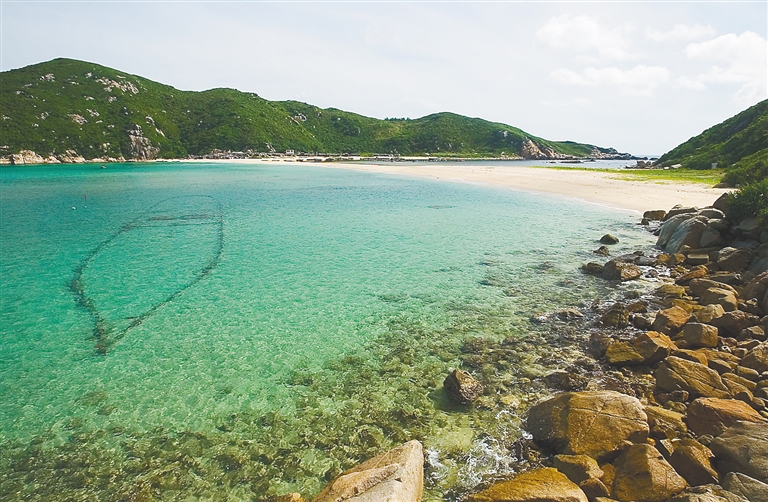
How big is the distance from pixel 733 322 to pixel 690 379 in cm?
490

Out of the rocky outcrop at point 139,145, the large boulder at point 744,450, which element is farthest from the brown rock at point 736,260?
the rocky outcrop at point 139,145

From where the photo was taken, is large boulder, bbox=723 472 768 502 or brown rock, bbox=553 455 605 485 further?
brown rock, bbox=553 455 605 485

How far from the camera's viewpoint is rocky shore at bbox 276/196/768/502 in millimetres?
6656

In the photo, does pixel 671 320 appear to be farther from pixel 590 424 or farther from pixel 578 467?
pixel 578 467

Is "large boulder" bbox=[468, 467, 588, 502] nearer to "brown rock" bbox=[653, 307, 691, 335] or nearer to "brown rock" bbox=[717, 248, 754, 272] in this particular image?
"brown rock" bbox=[653, 307, 691, 335]

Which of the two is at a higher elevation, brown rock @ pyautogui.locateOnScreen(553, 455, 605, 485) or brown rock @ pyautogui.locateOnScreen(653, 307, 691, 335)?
brown rock @ pyautogui.locateOnScreen(653, 307, 691, 335)

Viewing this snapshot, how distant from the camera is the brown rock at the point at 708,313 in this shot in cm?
1340

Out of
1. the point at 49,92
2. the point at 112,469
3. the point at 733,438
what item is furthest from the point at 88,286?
the point at 49,92

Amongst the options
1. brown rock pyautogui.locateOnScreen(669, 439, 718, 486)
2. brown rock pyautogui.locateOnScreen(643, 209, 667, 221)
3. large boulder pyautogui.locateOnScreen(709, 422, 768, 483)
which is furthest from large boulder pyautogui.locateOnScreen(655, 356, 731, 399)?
brown rock pyautogui.locateOnScreen(643, 209, 667, 221)

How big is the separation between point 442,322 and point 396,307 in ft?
8.09

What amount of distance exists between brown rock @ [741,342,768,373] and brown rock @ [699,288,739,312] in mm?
3863

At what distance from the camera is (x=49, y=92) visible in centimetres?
17638

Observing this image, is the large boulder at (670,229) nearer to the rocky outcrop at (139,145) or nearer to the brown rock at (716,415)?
the brown rock at (716,415)

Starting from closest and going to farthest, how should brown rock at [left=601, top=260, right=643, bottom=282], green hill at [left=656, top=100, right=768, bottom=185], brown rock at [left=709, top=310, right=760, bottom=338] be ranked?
brown rock at [left=709, top=310, right=760, bottom=338] < brown rock at [left=601, top=260, right=643, bottom=282] < green hill at [left=656, top=100, right=768, bottom=185]
